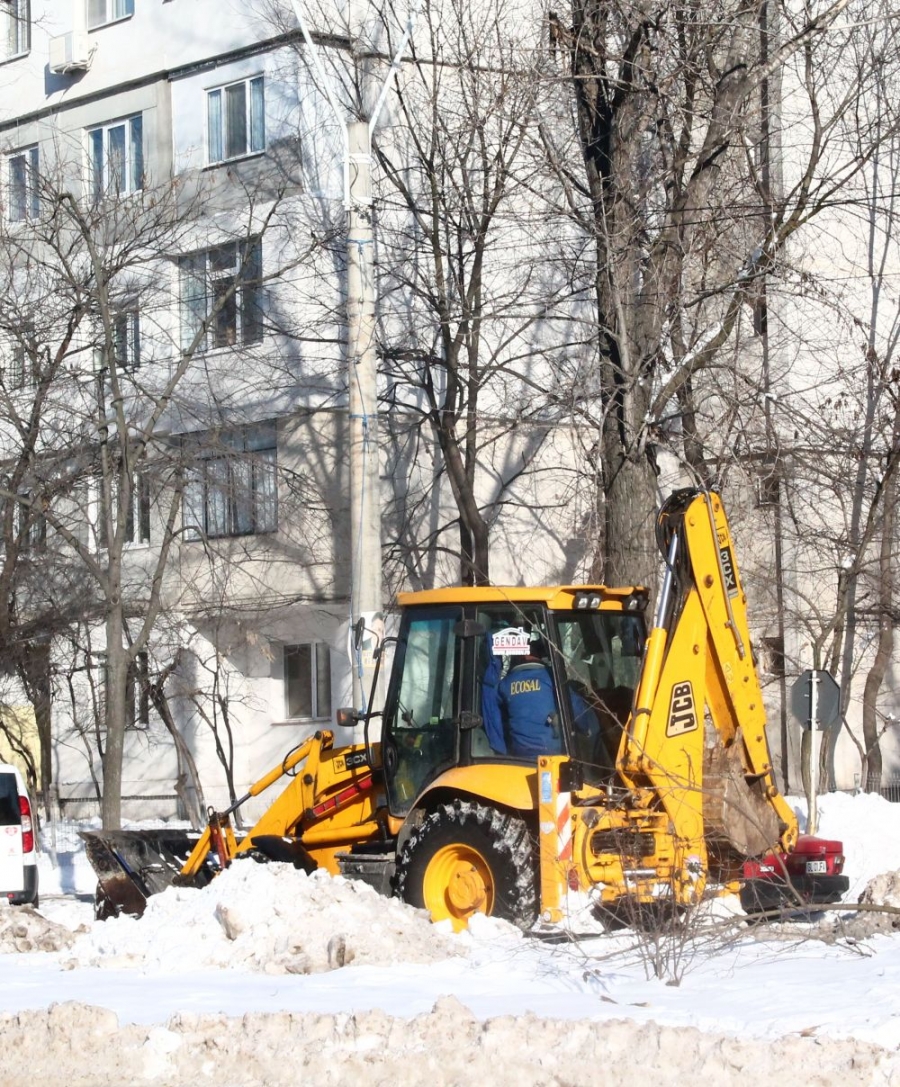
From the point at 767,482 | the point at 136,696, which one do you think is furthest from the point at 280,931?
the point at 136,696

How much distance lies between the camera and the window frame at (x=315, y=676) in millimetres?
26047

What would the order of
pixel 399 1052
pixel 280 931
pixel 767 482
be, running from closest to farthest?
pixel 399 1052 → pixel 280 931 → pixel 767 482

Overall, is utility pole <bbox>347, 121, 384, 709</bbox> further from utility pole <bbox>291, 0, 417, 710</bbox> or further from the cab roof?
the cab roof

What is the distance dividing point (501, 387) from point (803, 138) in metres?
6.33

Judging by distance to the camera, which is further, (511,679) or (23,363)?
(23,363)

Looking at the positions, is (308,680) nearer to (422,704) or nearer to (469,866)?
(422,704)

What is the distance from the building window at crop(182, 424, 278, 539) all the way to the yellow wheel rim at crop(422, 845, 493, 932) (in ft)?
31.7

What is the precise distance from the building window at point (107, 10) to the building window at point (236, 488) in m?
8.05

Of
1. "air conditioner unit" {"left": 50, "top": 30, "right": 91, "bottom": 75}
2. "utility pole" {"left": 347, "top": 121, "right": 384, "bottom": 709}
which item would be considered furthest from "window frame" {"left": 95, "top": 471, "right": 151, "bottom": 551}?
"air conditioner unit" {"left": 50, "top": 30, "right": 91, "bottom": 75}

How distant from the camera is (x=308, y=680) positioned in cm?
2655

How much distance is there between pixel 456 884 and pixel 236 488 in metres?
10.7

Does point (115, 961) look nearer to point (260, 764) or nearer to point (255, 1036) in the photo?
point (255, 1036)

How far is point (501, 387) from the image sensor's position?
951 inches

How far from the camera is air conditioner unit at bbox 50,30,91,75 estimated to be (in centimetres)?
2736
